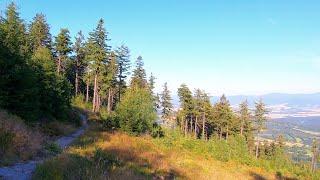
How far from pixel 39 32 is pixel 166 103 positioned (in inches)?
1328

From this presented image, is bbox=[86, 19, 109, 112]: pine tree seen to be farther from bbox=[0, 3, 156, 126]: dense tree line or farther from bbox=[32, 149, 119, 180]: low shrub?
bbox=[32, 149, 119, 180]: low shrub

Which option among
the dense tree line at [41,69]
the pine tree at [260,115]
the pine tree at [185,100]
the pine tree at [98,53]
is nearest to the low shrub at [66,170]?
the dense tree line at [41,69]

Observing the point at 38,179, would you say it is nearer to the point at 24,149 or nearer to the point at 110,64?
the point at 24,149

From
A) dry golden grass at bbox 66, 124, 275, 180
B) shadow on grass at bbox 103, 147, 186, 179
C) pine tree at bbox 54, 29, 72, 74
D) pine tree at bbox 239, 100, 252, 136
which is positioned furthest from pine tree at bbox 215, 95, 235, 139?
shadow on grass at bbox 103, 147, 186, 179

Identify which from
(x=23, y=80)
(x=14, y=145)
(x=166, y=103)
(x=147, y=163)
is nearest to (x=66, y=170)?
(x=14, y=145)

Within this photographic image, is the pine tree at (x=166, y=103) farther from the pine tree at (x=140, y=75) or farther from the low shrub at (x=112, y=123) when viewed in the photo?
the low shrub at (x=112, y=123)

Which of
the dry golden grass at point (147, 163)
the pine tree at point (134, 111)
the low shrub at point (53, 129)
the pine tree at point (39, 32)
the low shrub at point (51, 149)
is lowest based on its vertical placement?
the dry golden grass at point (147, 163)

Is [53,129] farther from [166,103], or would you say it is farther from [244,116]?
[244,116]

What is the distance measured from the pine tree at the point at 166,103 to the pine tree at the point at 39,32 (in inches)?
1149

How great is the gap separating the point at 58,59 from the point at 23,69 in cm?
4683

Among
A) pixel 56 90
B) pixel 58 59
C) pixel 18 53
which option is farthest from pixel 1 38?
pixel 58 59

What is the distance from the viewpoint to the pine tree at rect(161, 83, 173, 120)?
90963 mm

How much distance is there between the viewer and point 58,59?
234ft

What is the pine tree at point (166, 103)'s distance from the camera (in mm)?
90963
